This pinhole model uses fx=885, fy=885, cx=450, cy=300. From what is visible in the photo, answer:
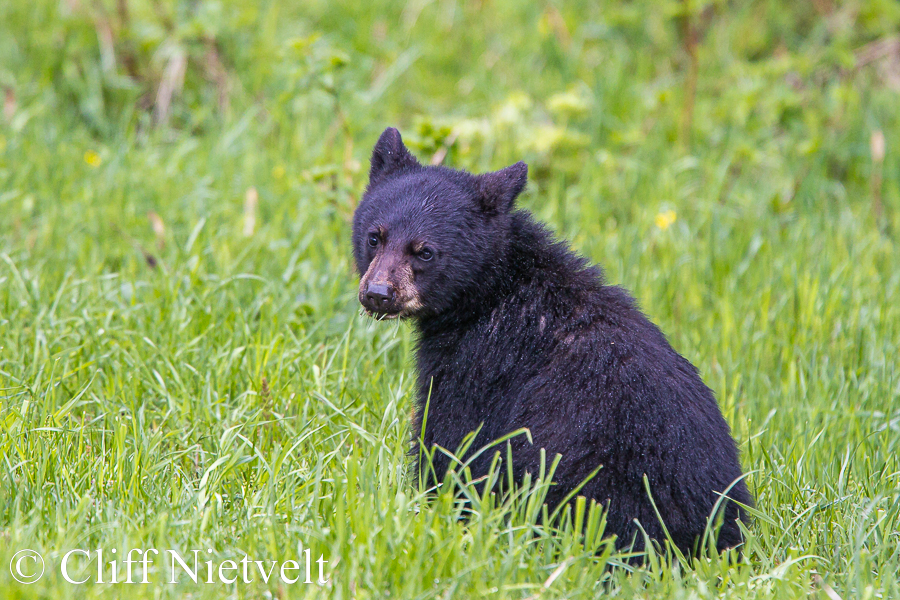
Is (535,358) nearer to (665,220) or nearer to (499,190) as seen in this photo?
(499,190)

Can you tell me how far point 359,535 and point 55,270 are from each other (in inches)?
119

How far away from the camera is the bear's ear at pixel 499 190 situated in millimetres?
3525

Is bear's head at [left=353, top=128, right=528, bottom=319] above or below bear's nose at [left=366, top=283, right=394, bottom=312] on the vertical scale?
above

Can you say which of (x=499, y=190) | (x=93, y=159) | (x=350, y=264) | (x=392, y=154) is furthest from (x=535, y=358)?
(x=93, y=159)

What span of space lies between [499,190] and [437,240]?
0.33 m

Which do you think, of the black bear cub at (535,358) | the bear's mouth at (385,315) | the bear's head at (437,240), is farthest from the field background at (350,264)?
the bear's head at (437,240)

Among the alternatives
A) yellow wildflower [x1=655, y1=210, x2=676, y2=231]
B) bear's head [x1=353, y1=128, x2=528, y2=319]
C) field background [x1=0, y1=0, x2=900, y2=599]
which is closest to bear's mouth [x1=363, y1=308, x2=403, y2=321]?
bear's head [x1=353, y1=128, x2=528, y2=319]

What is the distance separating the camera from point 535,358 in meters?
3.23

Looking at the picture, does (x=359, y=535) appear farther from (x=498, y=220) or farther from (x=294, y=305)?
(x=294, y=305)

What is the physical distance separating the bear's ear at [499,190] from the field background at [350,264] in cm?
95

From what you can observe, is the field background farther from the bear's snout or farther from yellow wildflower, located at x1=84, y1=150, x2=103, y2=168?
the bear's snout

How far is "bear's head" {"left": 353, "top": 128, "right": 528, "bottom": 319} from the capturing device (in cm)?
342

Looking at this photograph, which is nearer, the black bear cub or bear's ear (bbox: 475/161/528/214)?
the black bear cub

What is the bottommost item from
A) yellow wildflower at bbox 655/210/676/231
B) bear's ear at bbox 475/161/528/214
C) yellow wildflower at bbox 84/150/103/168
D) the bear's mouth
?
the bear's mouth
